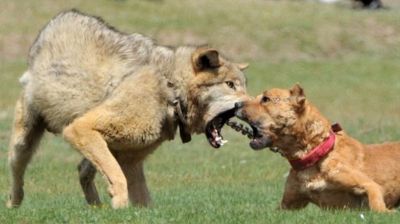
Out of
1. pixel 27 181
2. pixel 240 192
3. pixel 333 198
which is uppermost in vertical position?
pixel 333 198

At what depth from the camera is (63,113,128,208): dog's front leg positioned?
10.7 meters

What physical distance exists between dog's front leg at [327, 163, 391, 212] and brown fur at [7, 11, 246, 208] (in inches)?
55.5

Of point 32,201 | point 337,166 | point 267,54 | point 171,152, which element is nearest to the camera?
point 337,166

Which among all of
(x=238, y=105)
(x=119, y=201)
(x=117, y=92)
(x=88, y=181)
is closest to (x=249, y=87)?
(x=88, y=181)

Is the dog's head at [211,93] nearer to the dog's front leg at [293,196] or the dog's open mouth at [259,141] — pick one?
the dog's open mouth at [259,141]

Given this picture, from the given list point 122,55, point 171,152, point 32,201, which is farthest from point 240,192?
point 171,152

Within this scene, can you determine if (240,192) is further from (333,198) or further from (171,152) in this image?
(171,152)

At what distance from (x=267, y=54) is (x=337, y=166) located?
1145 inches

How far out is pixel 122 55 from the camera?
38.3 feet

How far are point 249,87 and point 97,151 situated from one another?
21733 mm

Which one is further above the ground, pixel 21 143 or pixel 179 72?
pixel 179 72

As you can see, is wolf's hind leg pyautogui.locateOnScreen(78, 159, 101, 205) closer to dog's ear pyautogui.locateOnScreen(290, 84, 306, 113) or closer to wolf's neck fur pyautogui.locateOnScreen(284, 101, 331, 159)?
wolf's neck fur pyautogui.locateOnScreen(284, 101, 331, 159)

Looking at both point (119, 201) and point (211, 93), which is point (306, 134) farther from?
point (119, 201)

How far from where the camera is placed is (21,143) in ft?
41.0
